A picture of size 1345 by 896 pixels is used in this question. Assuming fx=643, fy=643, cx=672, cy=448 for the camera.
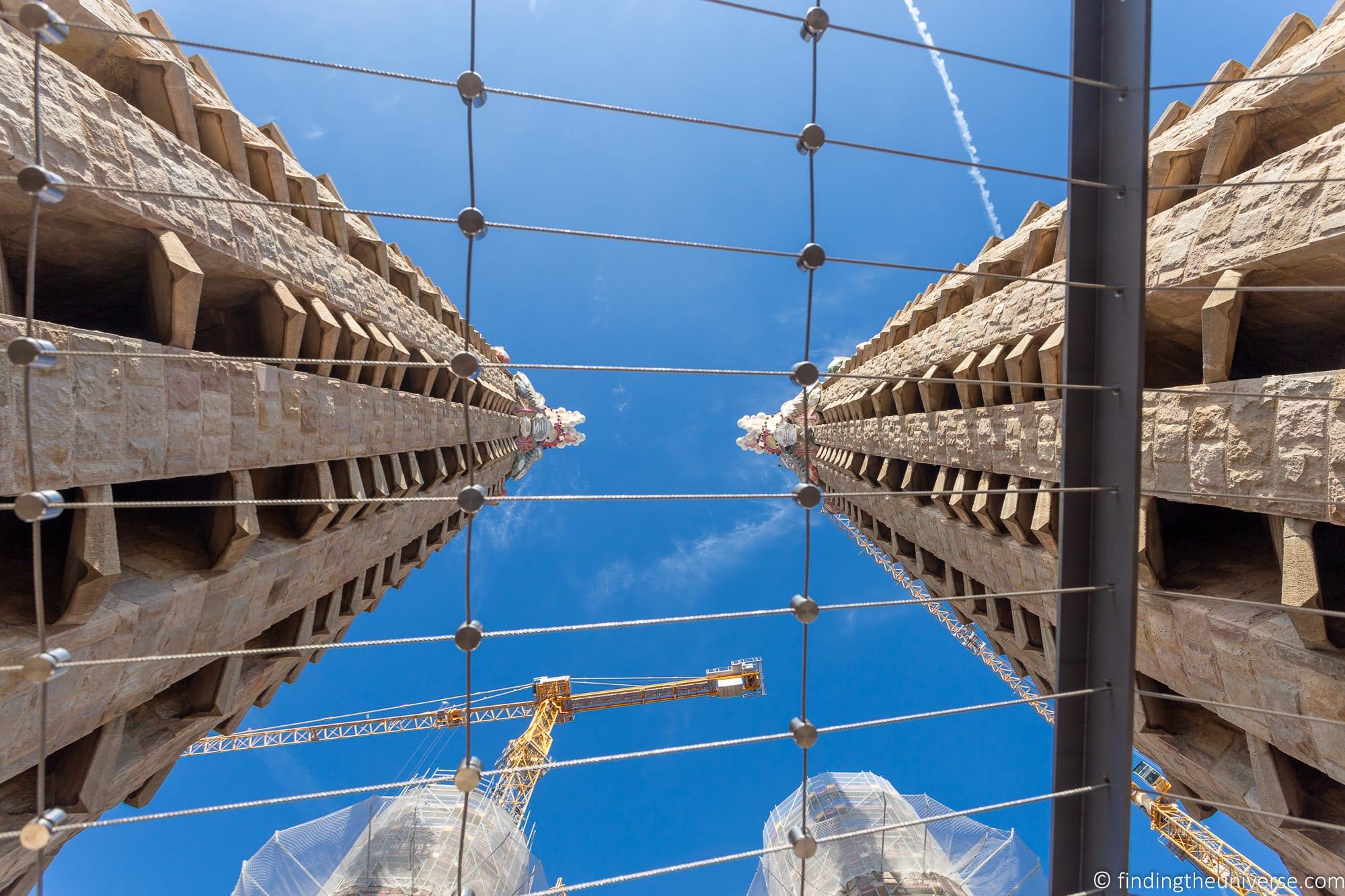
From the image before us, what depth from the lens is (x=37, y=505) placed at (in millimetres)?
3539

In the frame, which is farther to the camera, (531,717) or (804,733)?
(531,717)

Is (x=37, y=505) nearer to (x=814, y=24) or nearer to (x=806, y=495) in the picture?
(x=806, y=495)

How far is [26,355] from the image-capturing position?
3.58 metres

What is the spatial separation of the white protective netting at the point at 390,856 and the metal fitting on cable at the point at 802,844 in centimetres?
2146

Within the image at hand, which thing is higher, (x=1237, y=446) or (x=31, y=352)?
(x=31, y=352)

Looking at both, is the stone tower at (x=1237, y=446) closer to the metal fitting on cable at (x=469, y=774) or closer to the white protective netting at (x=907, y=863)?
the metal fitting on cable at (x=469, y=774)

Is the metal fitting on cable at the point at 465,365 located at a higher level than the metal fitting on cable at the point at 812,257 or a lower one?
lower

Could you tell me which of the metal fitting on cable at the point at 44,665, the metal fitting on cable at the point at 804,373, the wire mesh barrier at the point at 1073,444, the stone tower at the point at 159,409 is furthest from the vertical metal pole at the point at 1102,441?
the metal fitting on cable at the point at 44,665

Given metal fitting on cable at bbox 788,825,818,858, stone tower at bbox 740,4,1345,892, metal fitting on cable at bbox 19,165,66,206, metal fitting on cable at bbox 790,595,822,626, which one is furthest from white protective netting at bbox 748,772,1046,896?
metal fitting on cable at bbox 19,165,66,206

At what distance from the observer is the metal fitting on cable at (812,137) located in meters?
4.48

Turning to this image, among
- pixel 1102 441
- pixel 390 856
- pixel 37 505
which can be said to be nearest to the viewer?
pixel 37 505

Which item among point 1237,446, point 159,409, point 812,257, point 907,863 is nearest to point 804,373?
point 812,257

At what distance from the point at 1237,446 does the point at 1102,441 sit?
2.45 metres

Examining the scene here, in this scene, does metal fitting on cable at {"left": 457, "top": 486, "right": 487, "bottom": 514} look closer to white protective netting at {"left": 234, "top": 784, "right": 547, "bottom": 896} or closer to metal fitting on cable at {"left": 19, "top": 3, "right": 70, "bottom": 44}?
metal fitting on cable at {"left": 19, "top": 3, "right": 70, "bottom": 44}
